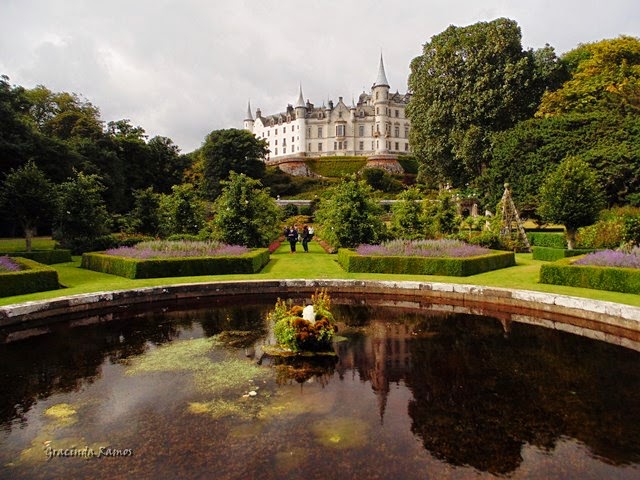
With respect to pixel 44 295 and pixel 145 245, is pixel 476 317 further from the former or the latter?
pixel 145 245

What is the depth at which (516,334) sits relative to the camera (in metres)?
10.2

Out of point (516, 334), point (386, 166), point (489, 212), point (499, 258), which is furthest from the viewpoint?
point (386, 166)

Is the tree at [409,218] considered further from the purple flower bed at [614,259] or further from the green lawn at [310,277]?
the purple flower bed at [614,259]

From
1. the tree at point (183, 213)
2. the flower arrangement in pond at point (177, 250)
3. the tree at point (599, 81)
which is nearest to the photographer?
the flower arrangement in pond at point (177, 250)

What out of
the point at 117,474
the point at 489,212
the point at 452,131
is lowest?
the point at 117,474

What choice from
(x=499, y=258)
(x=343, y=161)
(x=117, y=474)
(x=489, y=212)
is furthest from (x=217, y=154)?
(x=117, y=474)

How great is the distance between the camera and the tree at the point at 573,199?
67.6ft

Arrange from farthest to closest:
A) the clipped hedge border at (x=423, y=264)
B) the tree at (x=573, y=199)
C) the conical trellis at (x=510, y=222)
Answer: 1. the conical trellis at (x=510, y=222)
2. the tree at (x=573, y=199)
3. the clipped hedge border at (x=423, y=264)

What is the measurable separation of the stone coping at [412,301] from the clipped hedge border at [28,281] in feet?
7.78

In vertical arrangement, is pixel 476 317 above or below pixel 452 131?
below

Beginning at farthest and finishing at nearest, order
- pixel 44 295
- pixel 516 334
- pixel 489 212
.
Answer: pixel 489 212
pixel 44 295
pixel 516 334

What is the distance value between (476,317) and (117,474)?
9.50m

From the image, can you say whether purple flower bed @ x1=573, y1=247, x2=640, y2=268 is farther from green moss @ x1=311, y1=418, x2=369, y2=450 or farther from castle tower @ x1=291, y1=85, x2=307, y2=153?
castle tower @ x1=291, y1=85, x2=307, y2=153

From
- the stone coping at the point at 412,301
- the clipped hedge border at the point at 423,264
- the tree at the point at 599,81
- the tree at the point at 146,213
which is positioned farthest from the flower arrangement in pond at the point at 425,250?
the tree at the point at 599,81
